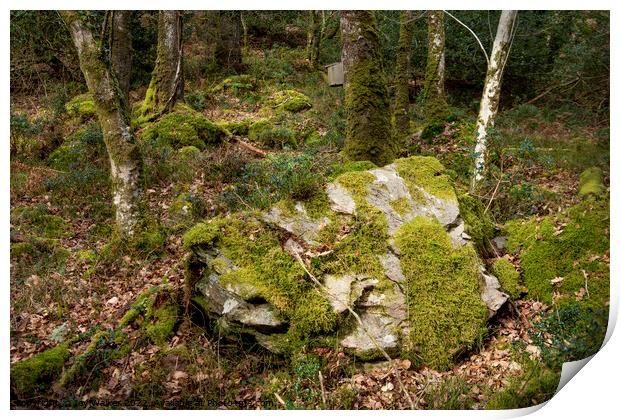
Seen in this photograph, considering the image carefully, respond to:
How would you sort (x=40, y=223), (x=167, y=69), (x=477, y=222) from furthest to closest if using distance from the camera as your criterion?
(x=167, y=69) < (x=40, y=223) < (x=477, y=222)

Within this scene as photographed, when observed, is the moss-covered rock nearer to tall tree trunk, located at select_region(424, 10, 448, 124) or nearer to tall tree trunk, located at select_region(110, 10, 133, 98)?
tall tree trunk, located at select_region(110, 10, 133, 98)

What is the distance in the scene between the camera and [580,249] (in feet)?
14.4

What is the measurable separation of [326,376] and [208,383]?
3.54ft

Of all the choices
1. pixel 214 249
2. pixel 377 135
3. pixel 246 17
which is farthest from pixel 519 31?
pixel 246 17

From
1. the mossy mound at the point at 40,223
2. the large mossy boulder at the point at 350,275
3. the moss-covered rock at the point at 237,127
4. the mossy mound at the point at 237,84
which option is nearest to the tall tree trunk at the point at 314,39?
the mossy mound at the point at 237,84

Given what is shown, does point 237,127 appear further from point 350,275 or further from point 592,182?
point 592,182

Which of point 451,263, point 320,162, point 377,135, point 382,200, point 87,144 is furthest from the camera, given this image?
point 87,144

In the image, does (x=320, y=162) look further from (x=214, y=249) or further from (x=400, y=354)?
(x=400, y=354)

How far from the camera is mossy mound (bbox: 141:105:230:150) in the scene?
8.21 meters

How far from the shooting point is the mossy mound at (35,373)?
12.7 ft

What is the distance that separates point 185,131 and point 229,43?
97.7 inches

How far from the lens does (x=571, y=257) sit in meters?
4.40

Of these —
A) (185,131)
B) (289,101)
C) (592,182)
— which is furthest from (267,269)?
(289,101)

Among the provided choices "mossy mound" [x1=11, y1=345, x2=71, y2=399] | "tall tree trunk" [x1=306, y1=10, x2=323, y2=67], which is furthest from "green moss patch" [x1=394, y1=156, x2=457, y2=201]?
"tall tree trunk" [x1=306, y1=10, x2=323, y2=67]
